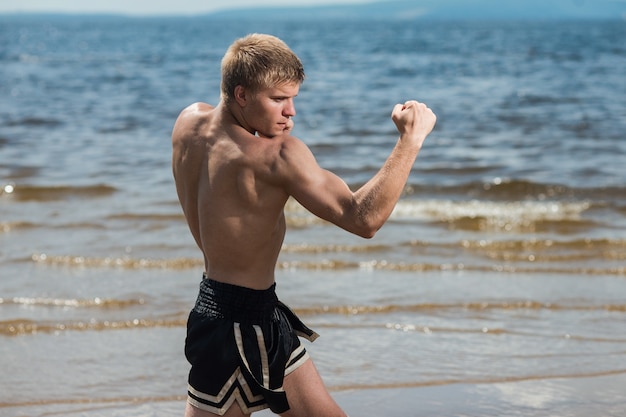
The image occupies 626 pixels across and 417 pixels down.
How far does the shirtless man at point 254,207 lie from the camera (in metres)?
2.90

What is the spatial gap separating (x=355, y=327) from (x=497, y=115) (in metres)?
12.6

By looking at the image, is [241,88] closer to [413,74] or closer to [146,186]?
[146,186]

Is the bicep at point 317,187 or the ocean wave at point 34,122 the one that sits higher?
the bicep at point 317,187

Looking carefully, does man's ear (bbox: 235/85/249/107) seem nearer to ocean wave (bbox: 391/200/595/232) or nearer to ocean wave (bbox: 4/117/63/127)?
ocean wave (bbox: 391/200/595/232)

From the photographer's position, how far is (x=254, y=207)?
3.05 m

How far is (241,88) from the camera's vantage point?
2953mm

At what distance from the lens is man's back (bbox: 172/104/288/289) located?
301cm

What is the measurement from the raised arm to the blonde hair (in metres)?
0.20

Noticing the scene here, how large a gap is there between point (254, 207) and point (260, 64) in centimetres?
45

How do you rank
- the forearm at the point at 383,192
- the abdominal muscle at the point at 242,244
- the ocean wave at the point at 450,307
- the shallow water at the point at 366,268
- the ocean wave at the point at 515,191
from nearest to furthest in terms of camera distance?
the forearm at the point at 383,192 < the abdominal muscle at the point at 242,244 < the shallow water at the point at 366,268 < the ocean wave at the point at 450,307 < the ocean wave at the point at 515,191

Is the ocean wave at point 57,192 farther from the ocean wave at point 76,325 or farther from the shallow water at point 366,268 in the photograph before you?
the ocean wave at point 76,325

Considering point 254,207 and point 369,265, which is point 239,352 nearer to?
point 254,207

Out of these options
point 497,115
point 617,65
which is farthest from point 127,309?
point 617,65

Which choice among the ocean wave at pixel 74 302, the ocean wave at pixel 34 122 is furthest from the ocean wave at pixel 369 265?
the ocean wave at pixel 34 122
